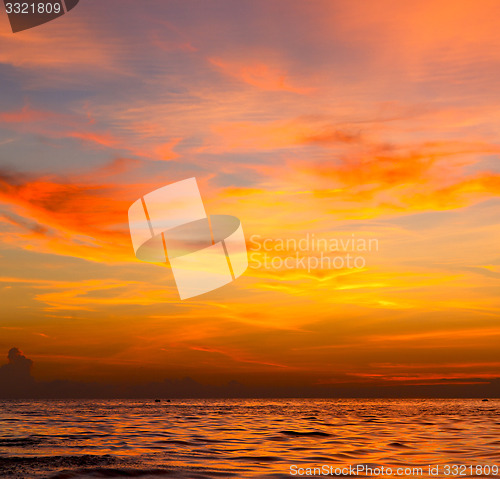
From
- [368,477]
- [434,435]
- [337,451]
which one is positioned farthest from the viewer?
[434,435]

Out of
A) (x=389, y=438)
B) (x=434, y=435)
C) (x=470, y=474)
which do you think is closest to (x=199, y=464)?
(x=470, y=474)

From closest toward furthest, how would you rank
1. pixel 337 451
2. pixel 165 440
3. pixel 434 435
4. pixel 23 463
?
1. pixel 23 463
2. pixel 337 451
3. pixel 165 440
4. pixel 434 435

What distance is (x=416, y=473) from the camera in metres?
24.1

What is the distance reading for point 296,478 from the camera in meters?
23.5

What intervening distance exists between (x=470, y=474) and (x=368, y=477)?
4.40m

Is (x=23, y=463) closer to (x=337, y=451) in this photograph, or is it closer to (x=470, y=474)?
(x=337, y=451)

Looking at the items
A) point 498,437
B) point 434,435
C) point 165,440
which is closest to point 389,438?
point 434,435

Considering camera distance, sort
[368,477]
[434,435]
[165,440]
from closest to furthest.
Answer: [368,477] < [165,440] < [434,435]

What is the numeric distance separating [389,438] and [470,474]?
18440mm

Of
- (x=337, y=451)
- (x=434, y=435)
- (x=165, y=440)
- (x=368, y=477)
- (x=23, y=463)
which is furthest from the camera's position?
(x=434, y=435)

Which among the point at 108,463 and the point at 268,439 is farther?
the point at 268,439

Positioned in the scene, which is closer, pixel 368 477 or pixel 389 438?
pixel 368 477

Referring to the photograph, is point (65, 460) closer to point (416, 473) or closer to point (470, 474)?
point (416, 473)

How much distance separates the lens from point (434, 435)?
1756 inches
